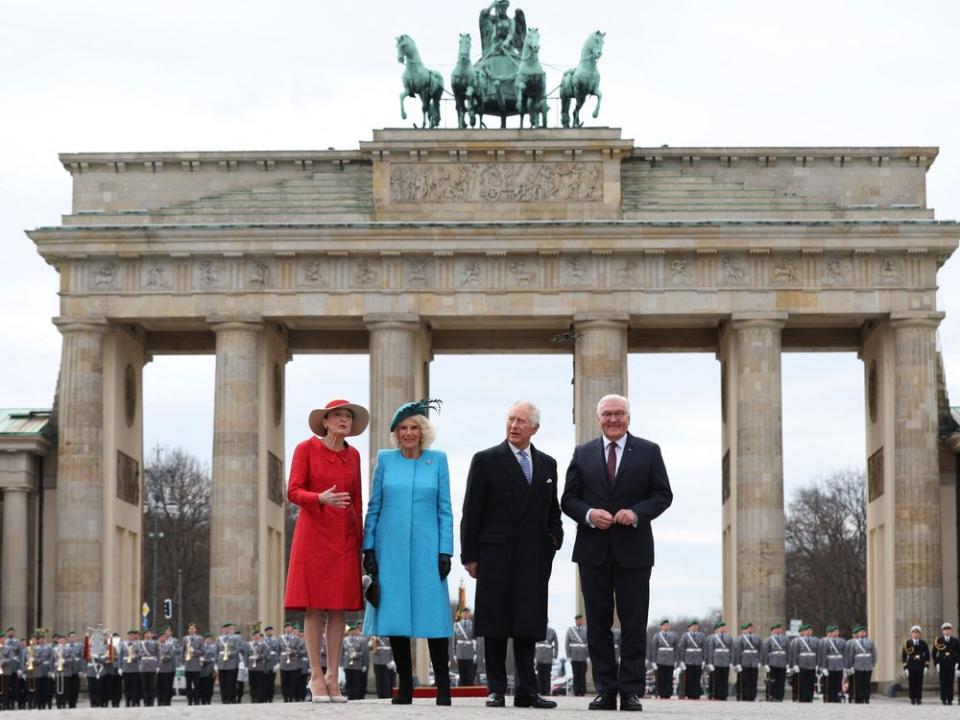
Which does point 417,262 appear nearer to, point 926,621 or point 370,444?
point 370,444

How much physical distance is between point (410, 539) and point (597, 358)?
34.8 m

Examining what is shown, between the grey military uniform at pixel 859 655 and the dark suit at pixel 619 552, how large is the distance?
84.6 ft

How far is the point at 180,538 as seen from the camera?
94062 millimetres

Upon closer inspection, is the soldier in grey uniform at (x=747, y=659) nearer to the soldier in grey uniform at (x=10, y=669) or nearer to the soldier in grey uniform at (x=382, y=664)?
the soldier in grey uniform at (x=382, y=664)

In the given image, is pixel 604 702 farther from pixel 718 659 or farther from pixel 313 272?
pixel 313 272

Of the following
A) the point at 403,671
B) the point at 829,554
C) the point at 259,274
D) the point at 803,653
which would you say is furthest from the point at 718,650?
the point at 829,554

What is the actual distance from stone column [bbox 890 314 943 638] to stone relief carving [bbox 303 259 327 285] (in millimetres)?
14096

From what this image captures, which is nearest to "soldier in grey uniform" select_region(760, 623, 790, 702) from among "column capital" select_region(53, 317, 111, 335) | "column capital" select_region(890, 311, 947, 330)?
"column capital" select_region(890, 311, 947, 330)

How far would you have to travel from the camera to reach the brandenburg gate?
51.5 meters

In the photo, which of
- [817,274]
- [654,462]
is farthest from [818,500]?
[654,462]

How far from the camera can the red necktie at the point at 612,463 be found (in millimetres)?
16594

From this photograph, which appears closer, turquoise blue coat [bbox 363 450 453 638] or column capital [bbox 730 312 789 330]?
turquoise blue coat [bbox 363 450 453 638]

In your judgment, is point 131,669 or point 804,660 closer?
point 804,660

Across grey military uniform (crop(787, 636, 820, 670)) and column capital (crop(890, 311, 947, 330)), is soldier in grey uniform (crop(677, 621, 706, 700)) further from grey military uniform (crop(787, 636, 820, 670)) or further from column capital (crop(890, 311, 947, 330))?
column capital (crop(890, 311, 947, 330))
